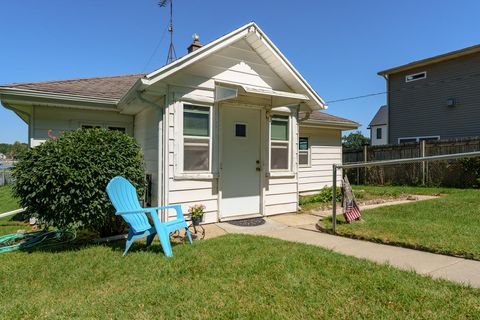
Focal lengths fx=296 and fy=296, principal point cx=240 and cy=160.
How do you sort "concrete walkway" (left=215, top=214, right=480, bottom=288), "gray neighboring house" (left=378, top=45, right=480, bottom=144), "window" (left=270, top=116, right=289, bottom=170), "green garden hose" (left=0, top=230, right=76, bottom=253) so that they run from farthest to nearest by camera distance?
"gray neighboring house" (left=378, top=45, right=480, bottom=144) → "window" (left=270, top=116, right=289, bottom=170) → "green garden hose" (left=0, top=230, right=76, bottom=253) → "concrete walkway" (left=215, top=214, right=480, bottom=288)

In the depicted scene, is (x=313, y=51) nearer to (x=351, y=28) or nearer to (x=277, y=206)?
Result: (x=351, y=28)

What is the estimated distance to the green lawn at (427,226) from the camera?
4.15 m

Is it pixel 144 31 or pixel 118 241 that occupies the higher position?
pixel 144 31

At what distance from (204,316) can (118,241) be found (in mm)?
3076

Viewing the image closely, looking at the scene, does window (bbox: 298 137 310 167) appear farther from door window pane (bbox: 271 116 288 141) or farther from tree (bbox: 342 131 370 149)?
tree (bbox: 342 131 370 149)

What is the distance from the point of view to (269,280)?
310 centimetres

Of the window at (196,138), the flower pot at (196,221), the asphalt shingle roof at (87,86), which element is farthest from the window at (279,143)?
the asphalt shingle roof at (87,86)

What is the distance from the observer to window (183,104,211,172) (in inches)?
228

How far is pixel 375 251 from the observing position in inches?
163

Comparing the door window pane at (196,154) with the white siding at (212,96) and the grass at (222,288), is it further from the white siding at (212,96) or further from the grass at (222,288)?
the grass at (222,288)

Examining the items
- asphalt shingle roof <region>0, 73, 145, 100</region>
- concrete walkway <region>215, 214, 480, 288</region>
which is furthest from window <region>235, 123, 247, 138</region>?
asphalt shingle roof <region>0, 73, 145, 100</region>

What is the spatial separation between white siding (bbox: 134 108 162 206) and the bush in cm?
124

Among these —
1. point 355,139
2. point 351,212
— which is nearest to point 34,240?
point 351,212

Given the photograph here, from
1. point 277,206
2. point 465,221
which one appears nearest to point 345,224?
point 277,206
